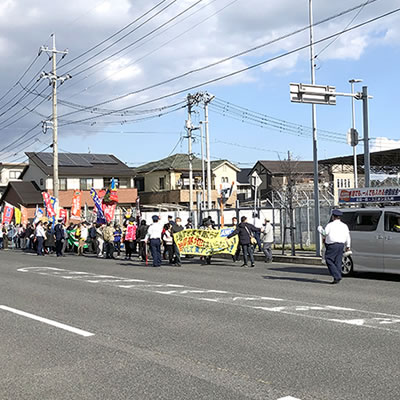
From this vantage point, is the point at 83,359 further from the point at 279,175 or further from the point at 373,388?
the point at 279,175

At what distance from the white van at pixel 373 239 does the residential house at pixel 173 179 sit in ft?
138

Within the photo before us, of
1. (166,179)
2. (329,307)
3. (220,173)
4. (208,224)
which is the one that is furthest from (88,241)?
(220,173)

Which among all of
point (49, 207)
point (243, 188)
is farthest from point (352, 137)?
point (243, 188)

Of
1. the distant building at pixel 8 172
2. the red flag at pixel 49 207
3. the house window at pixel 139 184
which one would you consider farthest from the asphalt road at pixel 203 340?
the distant building at pixel 8 172

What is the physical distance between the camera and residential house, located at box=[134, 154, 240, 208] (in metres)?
58.3

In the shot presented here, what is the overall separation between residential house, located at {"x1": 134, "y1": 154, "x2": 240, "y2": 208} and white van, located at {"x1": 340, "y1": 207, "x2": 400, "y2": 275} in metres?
42.2

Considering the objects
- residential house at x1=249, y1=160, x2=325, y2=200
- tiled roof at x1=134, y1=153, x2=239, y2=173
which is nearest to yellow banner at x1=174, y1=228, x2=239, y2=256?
tiled roof at x1=134, y1=153, x2=239, y2=173

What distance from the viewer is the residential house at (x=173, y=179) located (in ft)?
191

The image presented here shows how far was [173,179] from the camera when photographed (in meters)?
59.8

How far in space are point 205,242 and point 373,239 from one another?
721 centimetres

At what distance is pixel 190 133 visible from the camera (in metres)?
44.9

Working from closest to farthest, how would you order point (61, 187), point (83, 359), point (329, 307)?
1. point (83, 359)
2. point (329, 307)
3. point (61, 187)

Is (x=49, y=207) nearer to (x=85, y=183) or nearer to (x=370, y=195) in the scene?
(x=85, y=183)

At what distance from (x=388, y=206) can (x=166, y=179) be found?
46842 millimetres
